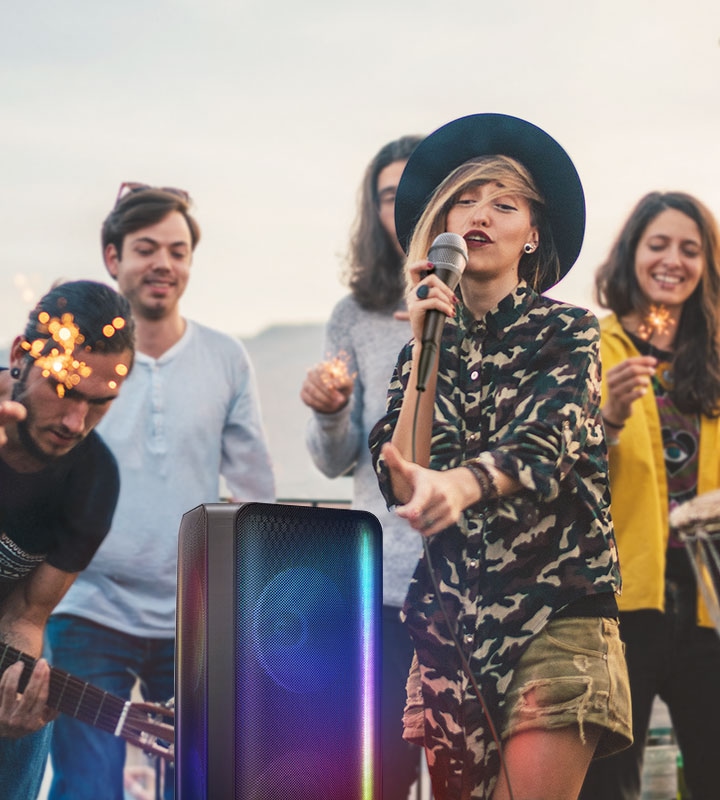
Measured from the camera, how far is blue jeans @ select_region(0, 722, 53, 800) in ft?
7.61

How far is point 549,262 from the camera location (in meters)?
1.85

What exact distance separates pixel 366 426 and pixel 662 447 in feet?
2.08

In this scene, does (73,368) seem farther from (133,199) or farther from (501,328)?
(501,328)

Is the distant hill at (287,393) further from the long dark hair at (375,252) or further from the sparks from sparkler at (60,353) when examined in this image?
the sparks from sparkler at (60,353)

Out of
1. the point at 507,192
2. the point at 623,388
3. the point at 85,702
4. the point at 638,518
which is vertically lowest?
the point at 85,702

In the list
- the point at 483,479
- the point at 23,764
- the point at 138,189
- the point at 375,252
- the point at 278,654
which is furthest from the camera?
the point at 138,189

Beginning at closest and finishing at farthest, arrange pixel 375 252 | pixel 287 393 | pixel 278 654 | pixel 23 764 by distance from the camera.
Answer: pixel 278 654
pixel 23 764
pixel 375 252
pixel 287 393

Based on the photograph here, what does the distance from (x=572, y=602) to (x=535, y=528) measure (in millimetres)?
119

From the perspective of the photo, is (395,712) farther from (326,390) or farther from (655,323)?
(655,323)

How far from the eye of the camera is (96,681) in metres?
2.54

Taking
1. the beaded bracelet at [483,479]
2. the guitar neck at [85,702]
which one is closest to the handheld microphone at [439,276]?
the beaded bracelet at [483,479]

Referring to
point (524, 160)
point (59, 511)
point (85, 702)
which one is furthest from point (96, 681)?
point (524, 160)

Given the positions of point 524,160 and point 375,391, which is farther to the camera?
point 375,391

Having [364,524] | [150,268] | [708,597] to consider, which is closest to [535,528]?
[364,524]
